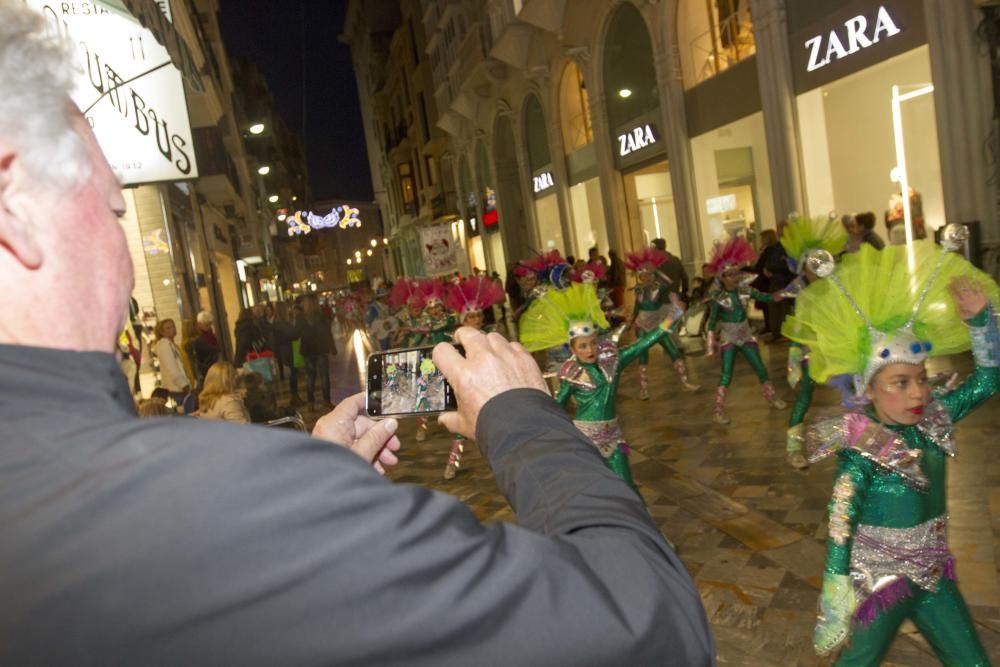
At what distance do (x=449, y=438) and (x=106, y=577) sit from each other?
9.12 m

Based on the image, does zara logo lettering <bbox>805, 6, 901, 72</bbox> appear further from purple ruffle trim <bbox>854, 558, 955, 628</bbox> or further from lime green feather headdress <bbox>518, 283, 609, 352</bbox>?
purple ruffle trim <bbox>854, 558, 955, 628</bbox>

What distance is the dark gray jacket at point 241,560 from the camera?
649 mm

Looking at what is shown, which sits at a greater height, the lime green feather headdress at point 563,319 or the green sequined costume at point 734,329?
the lime green feather headdress at point 563,319

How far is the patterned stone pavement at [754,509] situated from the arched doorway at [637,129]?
8.26 m

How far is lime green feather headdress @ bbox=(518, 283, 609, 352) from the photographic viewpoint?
5852 millimetres

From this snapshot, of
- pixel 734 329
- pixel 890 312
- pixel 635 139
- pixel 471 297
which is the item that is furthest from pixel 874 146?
pixel 890 312

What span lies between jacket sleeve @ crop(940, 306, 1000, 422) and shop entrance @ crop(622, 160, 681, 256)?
14.2 meters

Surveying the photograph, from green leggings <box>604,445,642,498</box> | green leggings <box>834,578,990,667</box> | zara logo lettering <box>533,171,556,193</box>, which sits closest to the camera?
green leggings <box>834,578,990,667</box>

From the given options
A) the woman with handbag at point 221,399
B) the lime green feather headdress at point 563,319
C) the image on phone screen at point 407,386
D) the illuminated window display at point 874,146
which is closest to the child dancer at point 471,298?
the lime green feather headdress at point 563,319

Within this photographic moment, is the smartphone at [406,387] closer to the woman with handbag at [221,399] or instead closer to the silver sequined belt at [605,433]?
the silver sequined belt at [605,433]

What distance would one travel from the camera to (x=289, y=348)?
49.8 feet

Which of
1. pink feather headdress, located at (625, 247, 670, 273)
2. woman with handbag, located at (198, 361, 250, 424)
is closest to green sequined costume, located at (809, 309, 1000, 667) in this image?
woman with handbag, located at (198, 361, 250, 424)

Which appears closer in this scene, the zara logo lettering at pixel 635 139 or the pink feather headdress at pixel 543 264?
the pink feather headdress at pixel 543 264

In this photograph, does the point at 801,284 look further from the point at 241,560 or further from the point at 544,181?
the point at 544,181
